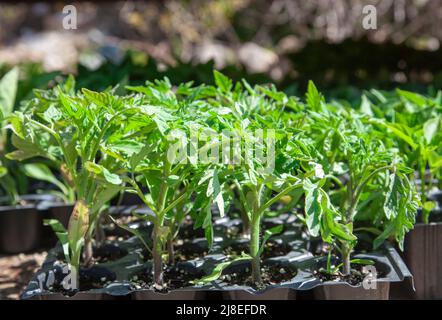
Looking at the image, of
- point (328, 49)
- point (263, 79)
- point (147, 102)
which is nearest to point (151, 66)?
point (263, 79)

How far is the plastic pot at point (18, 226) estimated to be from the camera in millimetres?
2240

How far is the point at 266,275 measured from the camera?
1614 millimetres

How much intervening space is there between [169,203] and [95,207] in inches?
7.0

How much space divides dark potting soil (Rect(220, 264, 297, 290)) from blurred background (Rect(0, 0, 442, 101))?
91 cm

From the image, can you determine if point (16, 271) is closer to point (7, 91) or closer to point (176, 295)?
point (7, 91)

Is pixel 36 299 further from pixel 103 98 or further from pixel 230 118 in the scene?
pixel 230 118

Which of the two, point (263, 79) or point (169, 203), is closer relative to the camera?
point (169, 203)

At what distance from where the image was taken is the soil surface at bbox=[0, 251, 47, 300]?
74.7 inches

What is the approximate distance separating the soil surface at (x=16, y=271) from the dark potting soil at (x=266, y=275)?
2.18 feet

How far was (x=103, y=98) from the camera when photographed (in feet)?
4.70

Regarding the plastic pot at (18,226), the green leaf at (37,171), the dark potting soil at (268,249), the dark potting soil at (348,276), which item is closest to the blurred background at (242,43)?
the green leaf at (37,171)

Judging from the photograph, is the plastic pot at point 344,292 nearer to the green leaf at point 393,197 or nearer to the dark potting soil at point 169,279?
the green leaf at point 393,197

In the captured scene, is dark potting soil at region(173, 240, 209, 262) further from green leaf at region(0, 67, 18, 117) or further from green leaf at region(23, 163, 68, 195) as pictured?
green leaf at region(0, 67, 18, 117)

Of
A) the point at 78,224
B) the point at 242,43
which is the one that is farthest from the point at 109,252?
the point at 242,43
